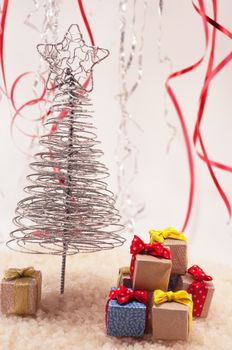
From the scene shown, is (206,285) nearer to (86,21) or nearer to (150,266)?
(150,266)

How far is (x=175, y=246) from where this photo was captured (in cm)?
169

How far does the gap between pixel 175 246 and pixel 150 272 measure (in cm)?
18

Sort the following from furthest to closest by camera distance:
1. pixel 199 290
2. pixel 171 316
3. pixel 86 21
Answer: pixel 86 21 → pixel 199 290 → pixel 171 316

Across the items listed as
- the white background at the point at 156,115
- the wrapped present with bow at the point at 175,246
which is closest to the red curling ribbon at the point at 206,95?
the white background at the point at 156,115

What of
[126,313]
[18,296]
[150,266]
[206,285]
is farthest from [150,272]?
[18,296]

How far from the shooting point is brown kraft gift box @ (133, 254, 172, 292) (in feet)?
5.02

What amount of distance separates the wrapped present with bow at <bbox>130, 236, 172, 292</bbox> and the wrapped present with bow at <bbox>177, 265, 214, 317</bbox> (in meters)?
0.13

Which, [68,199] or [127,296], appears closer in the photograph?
[127,296]

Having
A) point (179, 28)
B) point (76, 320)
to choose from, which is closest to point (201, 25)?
point (179, 28)

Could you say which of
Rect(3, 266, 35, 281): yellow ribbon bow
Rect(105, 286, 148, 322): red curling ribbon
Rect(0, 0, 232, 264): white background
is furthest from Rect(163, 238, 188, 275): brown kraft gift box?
Rect(0, 0, 232, 264): white background

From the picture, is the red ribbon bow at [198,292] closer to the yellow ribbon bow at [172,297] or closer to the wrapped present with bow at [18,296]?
the yellow ribbon bow at [172,297]

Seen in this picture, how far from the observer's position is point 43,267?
2.10 m

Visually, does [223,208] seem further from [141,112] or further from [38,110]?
[38,110]

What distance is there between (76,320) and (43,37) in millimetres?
1387
